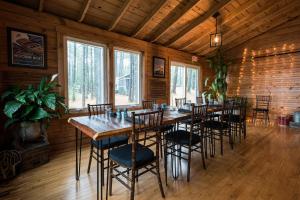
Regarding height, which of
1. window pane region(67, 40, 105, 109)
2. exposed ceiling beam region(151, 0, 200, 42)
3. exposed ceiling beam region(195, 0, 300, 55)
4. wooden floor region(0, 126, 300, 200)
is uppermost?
exposed ceiling beam region(195, 0, 300, 55)

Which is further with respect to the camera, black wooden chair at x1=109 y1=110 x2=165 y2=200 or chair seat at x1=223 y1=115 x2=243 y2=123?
A: chair seat at x1=223 y1=115 x2=243 y2=123

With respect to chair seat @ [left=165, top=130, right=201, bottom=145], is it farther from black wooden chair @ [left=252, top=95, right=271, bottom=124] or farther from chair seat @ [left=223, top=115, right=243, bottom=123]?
black wooden chair @ [left=252, top=95, right=271, bottom=124]

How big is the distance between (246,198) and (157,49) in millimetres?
4007

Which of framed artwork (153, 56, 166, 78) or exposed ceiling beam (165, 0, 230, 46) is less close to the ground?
exposed ceiling beam (165, 0, 230, 46)

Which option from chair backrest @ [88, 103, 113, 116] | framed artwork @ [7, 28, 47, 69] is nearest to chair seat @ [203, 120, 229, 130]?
chair backrest @ [88, 103, 113, 116]

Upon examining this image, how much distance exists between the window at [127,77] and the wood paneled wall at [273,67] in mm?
4403

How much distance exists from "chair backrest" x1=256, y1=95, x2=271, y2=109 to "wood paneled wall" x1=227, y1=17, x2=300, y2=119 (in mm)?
150

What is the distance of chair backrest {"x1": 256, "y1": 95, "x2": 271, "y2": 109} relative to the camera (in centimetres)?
587

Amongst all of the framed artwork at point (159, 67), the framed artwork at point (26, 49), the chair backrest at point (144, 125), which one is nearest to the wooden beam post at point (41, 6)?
the framed artwork at point (26, 49)

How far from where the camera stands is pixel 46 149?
2.64 m

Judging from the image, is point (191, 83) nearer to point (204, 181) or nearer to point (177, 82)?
point (177, 82)

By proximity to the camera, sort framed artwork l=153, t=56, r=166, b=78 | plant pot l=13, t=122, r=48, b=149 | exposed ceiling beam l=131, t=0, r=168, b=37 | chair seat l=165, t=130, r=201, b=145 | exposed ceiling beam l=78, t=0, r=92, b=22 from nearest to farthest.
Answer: chair seat l=165, t=130, r=201, b=145 < plant pot l=13, t=122, r=48, b=149 < exposed ceiling beam l=78, t=0, r=92, b=22 < exposed ceiling beam l=131, t=0, r=168, b=37 < framed artwork l=153, t=56, r=166, b=78

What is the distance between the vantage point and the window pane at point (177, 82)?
18.0 ft

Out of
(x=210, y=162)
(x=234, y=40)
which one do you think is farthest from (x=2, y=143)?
(x=234, y=40)
